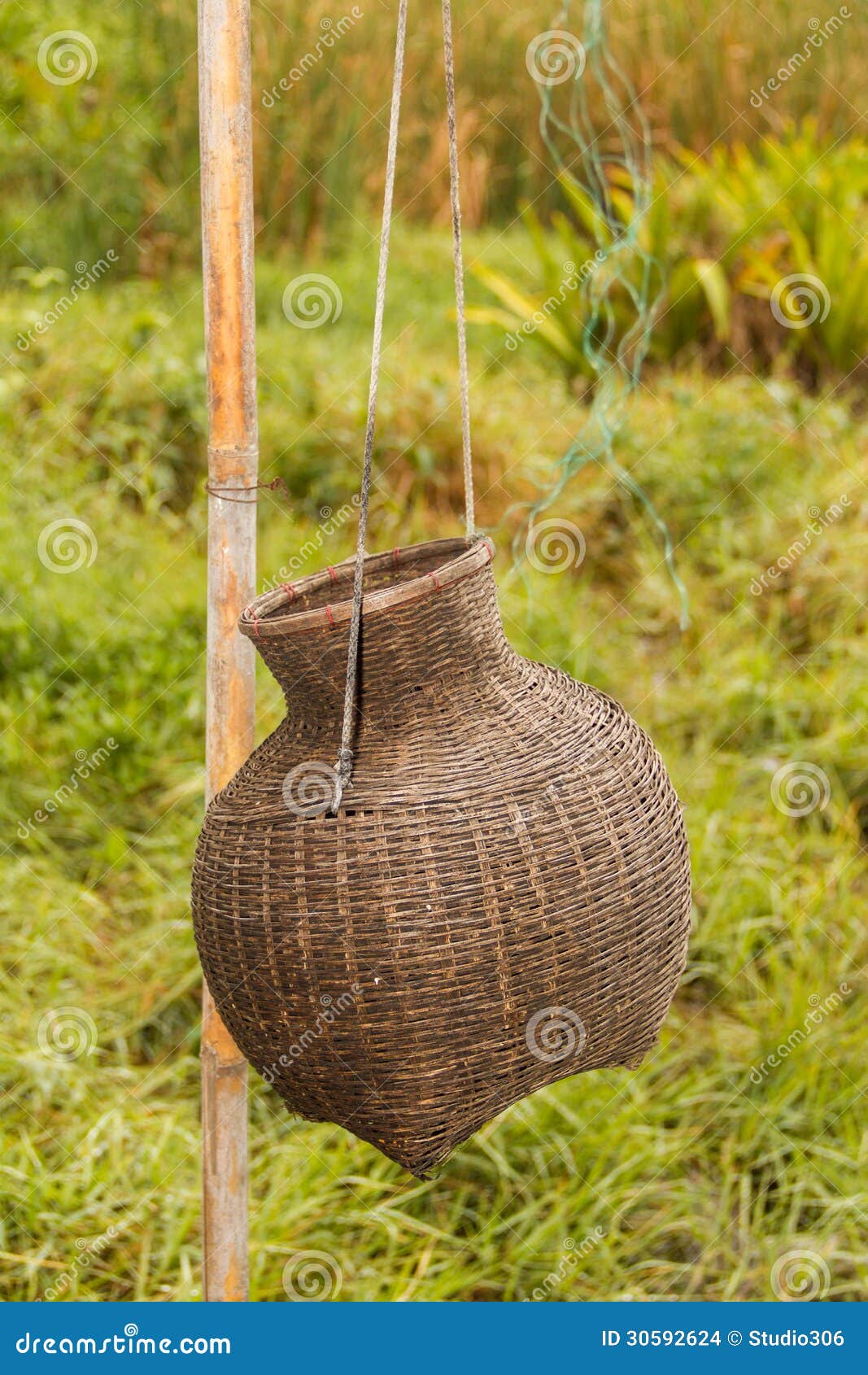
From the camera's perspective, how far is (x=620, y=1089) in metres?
2.88

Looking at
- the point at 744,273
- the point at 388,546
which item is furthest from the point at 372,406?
the point at 744,273

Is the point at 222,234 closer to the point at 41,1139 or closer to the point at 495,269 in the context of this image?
the point at 41,1139

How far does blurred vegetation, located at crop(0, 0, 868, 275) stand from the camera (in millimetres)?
5805

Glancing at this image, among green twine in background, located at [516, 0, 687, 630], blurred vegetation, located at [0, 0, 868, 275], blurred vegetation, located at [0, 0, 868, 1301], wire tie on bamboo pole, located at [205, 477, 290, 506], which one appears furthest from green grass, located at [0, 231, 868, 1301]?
wire tie on bamboo pole, located at [205, 477, 290, 506]

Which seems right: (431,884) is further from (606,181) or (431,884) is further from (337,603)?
(606,181)

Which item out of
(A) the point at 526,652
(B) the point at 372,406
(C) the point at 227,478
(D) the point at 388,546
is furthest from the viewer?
(D) the point at 388,546

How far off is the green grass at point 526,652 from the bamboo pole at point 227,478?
0.70 metres

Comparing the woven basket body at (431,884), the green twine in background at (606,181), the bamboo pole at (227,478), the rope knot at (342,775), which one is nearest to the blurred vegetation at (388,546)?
the green twine in background at (606,181)

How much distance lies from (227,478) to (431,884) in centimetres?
64

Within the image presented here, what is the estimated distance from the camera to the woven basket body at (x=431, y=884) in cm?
136

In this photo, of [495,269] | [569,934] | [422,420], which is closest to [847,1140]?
[569,934]

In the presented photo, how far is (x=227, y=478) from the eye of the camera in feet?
5.72

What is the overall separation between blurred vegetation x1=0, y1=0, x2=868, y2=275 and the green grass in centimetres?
68

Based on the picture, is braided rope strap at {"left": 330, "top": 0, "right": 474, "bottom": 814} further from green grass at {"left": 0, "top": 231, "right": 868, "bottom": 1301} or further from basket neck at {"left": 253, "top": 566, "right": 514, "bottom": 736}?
green grass at {"left": 0, "top": 231, "right": 868, "bottom": 1301}
